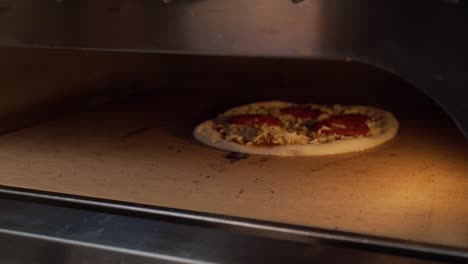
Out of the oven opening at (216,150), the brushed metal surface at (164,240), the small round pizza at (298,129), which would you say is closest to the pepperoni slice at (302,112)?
the small round pizza at (298,129)

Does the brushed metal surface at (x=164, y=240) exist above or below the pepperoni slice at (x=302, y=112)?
below

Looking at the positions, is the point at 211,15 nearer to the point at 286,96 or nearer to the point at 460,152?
the point at 460,152

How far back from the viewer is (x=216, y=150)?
3.59ft

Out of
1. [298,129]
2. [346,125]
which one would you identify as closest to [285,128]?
[298,129]

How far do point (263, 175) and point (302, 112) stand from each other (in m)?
0.39

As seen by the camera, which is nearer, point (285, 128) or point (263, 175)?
point (263, 175)

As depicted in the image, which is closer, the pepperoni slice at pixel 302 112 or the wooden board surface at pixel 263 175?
the wooden board surface at pixel 263 175

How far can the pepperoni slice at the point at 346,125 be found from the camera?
114 cm

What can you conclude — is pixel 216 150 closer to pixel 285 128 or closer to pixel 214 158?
pixel 214 158

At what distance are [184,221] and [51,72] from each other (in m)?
0.70

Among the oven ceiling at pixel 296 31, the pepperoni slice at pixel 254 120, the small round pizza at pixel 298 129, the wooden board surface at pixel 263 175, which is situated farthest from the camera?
the pepperoni slice at pixel 254 120

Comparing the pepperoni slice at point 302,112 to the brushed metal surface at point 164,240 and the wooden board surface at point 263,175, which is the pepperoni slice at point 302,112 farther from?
the brushed metal surface at point 164,240

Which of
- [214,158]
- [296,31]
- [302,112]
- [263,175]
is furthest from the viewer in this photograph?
[302,112]

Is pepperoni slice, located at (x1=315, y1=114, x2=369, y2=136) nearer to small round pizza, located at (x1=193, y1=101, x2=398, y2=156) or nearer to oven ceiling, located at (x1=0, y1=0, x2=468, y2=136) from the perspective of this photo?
small round pizza, located at (x1=193, y1=101, x2=398, y2=156)
